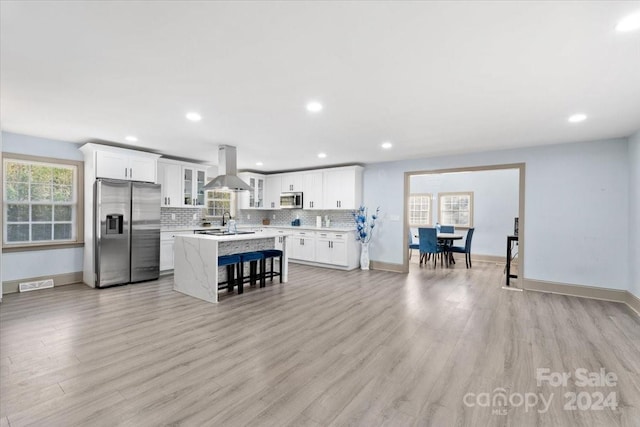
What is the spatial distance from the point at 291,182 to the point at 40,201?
497cm

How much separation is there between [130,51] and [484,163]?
567cm

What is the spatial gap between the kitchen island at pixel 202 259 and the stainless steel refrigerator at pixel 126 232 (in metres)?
0.94

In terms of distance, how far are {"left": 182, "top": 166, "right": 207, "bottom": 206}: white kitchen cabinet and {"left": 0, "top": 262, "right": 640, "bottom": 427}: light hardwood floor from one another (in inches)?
98.2

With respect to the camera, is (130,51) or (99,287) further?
(99,287)

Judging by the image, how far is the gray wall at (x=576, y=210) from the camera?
174 inches

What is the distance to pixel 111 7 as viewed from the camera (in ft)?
5.52

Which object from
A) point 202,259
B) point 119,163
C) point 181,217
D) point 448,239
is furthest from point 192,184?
point 448,239

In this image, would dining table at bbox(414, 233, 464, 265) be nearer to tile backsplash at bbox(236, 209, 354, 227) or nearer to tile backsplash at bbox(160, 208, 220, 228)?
tile backsplash at bbox(236, 209, 354, 227)

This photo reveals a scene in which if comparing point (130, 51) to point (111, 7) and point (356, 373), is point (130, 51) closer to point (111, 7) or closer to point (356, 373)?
point (111, 7)

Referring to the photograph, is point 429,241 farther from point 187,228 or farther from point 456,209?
point 187,228

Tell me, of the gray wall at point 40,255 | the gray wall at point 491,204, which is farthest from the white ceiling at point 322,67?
the gray wall at point 491,204

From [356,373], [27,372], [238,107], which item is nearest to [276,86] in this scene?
[238,107]

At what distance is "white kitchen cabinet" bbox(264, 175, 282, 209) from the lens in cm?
808

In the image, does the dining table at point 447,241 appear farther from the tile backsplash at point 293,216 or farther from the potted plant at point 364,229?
the tile backsplash at point 293,216
